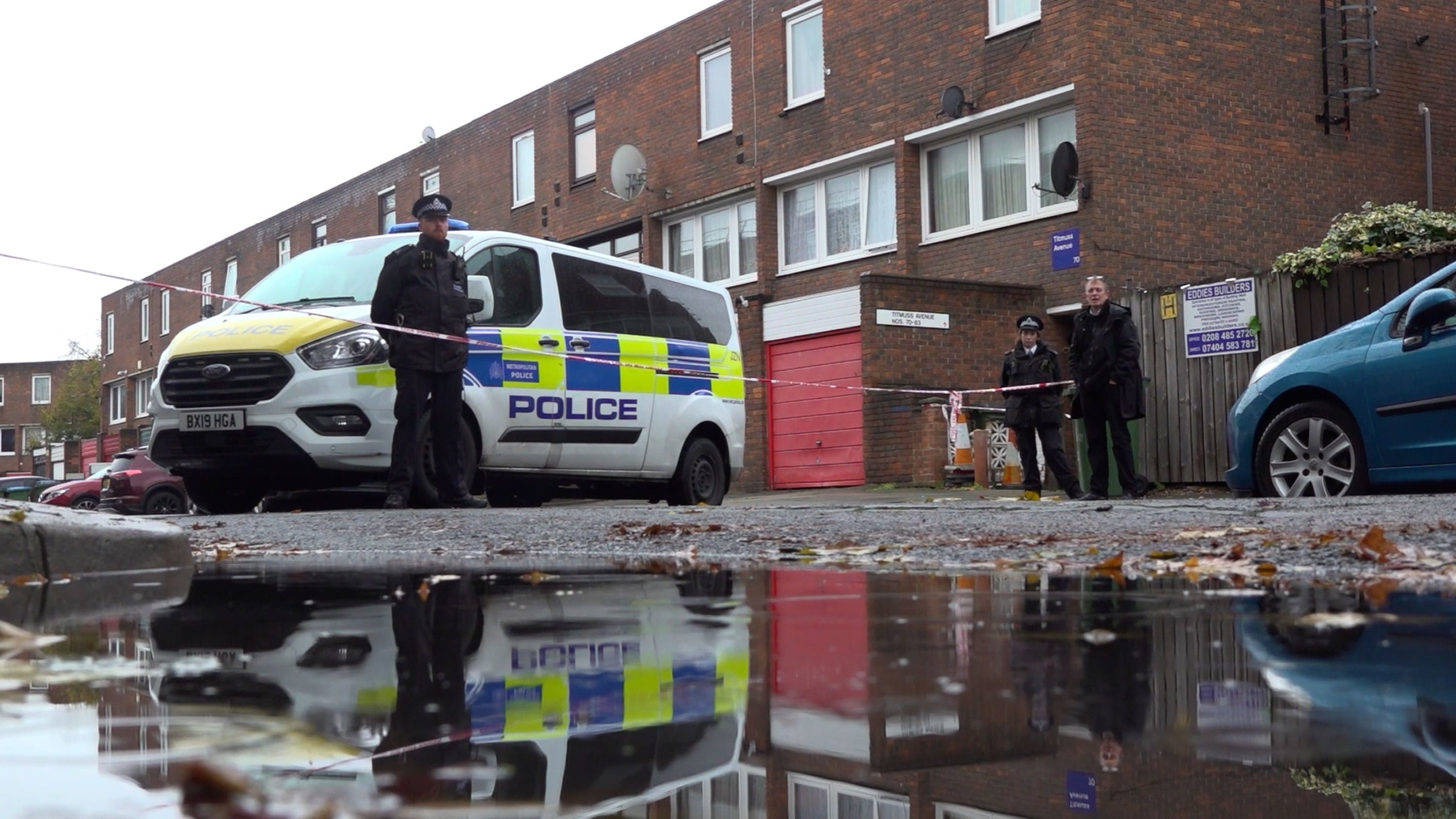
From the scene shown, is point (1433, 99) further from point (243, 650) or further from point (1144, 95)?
point (243, 650)

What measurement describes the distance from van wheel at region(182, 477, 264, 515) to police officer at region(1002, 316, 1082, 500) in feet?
21.9

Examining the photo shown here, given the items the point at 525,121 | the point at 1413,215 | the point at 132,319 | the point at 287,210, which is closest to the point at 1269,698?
the point at 1413,215

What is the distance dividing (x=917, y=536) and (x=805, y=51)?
1823 cm

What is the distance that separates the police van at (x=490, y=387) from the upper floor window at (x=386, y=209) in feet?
79.9

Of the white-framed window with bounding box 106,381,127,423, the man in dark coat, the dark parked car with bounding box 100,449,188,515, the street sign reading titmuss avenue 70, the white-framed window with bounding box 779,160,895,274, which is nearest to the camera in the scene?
the man in dark coat

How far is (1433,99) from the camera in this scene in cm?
2203

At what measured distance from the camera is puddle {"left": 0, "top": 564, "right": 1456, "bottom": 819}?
65.6 inches

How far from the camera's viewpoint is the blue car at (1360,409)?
30.4ft

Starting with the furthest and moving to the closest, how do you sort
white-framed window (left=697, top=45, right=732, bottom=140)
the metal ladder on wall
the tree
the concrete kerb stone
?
the tree, white-framed window (left=697, top=45, right=732, bottom=140), the metal ladder on wall, the concrete kerb stone

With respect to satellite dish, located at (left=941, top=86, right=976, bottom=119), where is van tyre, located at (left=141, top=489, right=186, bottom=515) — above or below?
below

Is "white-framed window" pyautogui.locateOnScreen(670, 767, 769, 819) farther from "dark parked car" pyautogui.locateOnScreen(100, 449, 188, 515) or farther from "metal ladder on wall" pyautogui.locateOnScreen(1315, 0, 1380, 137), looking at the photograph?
"dark parked car" pyautogui.locateOnScreen(100, 449, 188, 515)

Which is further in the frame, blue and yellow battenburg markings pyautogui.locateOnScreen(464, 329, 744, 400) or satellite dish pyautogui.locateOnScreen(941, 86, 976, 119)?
satellite dish pyautogui.locateOnScreen(941, 86, 976, 119)

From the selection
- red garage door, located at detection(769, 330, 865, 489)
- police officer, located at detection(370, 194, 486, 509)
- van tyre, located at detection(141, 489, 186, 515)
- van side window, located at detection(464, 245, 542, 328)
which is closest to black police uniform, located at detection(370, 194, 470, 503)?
police officer, located at detection(370, 194, 486, 509)

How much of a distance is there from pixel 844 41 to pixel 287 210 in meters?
23.8
